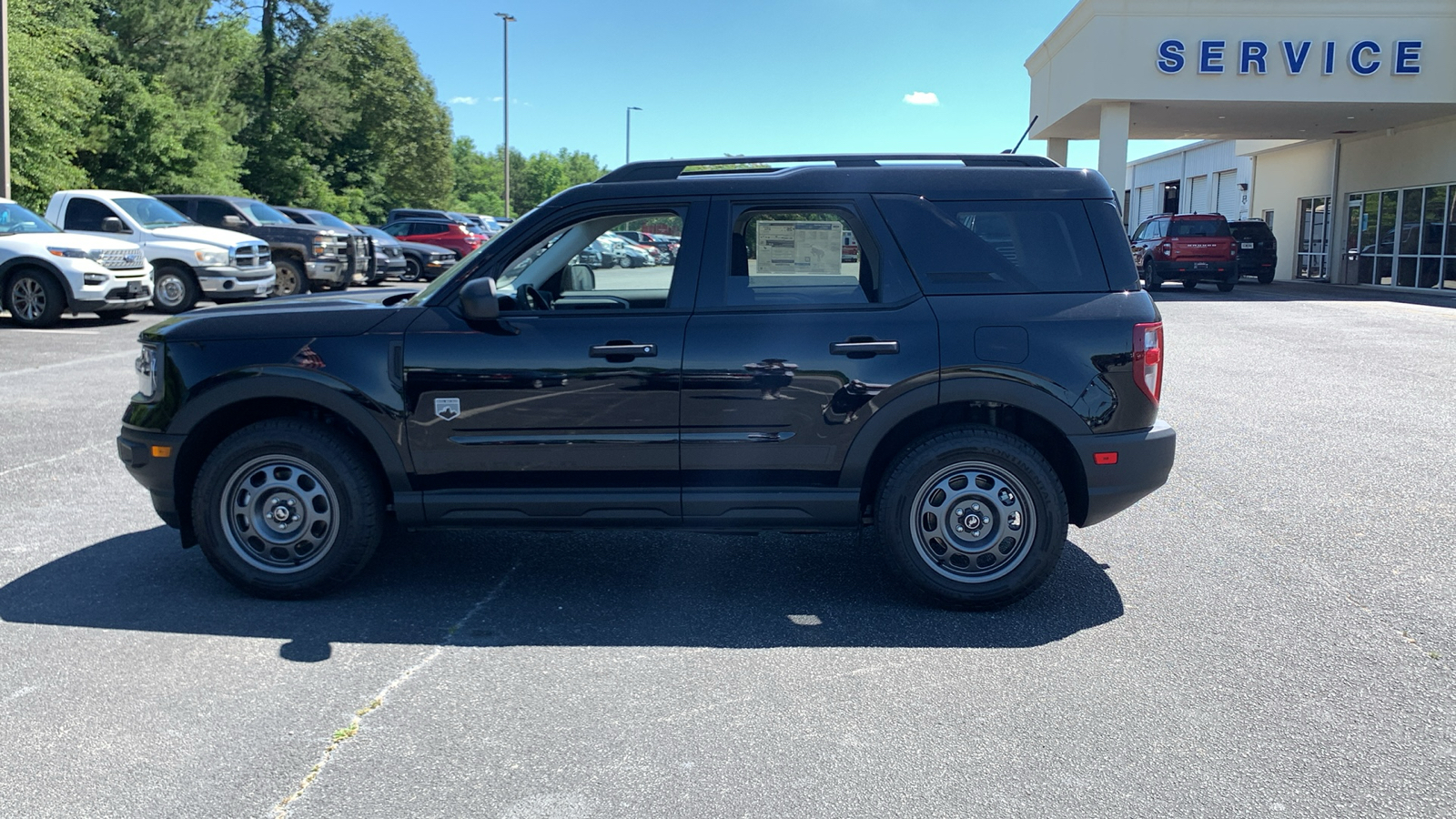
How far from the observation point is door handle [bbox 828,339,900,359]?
4.71 m

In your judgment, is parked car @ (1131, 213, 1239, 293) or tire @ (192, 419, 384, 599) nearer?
tire @ (192, 419, 384, 599)

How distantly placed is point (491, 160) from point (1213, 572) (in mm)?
161291

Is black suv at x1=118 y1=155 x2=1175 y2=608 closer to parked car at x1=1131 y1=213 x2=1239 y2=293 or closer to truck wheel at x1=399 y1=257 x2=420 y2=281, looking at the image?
parked car at x1=1131 y1=213 x2=1239 y2=293

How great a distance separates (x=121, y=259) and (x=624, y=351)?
14.1m

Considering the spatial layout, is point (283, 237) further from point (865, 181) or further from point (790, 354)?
point (790, 354)

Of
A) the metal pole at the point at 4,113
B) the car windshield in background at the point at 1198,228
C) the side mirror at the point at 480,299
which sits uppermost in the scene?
the metal pole at the point at 4,113

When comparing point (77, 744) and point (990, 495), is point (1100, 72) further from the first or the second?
point (77, 744)

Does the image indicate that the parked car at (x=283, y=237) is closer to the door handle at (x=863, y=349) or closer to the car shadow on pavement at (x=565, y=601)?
the car shadow on pavement at (x=565, y=601)

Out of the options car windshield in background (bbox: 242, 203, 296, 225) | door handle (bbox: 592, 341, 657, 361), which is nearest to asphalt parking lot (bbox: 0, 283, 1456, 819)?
door handle (bbox: 592, 341, 657, 361)

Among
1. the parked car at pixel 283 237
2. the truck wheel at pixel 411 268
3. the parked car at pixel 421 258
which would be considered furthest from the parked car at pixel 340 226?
the truck wheel at pixel 411 268

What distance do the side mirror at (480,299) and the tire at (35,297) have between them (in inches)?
530

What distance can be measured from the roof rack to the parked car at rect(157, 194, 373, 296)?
17.2 metres

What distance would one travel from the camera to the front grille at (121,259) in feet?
52.3

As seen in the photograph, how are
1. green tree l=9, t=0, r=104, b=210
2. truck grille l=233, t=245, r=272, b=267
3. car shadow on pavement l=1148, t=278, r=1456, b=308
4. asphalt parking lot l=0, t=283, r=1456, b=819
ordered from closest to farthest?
1. asphalt parking lot l=0, t=283, r=1456, b=819
2. truck grille l=233, t=245, r=272, b=267
3. car shadow on pavement l=1148, t=278, r=1456, b=308
4. green tree l=9, t=0, r=104, b=210
